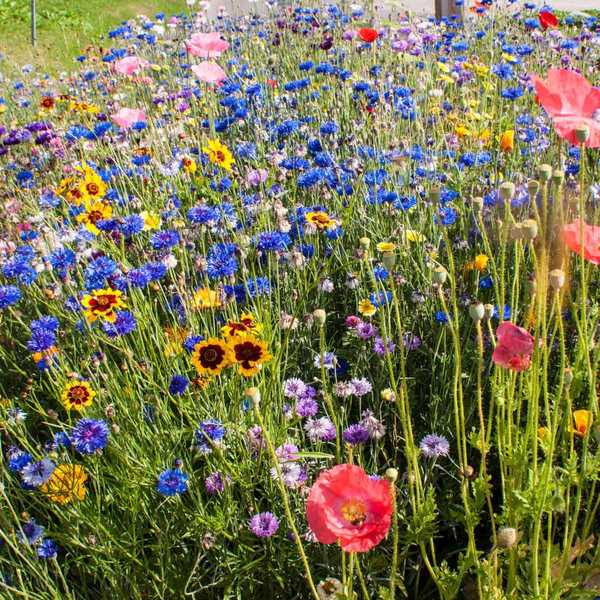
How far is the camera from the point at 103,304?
168cm

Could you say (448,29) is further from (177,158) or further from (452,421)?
(452,421)

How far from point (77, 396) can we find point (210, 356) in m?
0.39

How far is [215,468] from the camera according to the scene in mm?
1627

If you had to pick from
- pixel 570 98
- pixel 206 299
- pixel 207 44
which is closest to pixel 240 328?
pixel 206 299

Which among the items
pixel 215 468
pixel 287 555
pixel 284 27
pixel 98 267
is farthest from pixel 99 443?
pixel 284 27

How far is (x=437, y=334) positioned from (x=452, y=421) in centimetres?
31

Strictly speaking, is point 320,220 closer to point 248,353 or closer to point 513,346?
point 248,353

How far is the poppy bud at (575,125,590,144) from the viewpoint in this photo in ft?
3.32

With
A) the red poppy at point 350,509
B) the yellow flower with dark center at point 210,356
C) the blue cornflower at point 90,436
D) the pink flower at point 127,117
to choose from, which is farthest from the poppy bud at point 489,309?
the pink flower at point 127,117

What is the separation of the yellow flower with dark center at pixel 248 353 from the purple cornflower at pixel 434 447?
49cm

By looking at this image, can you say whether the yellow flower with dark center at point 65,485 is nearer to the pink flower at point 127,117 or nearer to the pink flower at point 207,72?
the pink flower at point 127,117

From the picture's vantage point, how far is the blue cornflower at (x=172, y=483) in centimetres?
141

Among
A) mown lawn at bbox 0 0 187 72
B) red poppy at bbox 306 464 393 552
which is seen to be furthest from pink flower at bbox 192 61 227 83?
mown lawn at bbox 0 0 187 72

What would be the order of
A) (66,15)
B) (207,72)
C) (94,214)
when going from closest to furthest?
1. (94,214)
2. (207,72)
3. (66,15)
